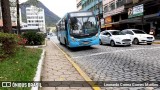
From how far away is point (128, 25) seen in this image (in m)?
43.2

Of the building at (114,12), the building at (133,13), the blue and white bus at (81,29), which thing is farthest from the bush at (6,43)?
the building at (114,12)

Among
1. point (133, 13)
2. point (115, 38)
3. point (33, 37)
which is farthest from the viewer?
point (133, 13)

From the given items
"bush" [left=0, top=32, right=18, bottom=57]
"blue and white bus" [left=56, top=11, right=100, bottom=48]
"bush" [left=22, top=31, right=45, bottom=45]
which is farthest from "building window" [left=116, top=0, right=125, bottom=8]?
"bush" [left=0, top=32, right=18, bottom=57]

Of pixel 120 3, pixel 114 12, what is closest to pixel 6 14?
pixel 120 3

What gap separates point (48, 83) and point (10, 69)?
1.82 m

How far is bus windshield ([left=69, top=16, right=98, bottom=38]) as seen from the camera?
61.1ft

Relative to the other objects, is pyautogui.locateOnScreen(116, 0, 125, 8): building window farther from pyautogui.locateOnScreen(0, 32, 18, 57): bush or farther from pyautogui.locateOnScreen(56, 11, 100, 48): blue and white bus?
pyautogui.locateOnScreen(0, 32, 18, 57): bush

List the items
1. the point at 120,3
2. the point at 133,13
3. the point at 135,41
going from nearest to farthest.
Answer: the point at 135,41, the point at 133,13, the point at 120,3

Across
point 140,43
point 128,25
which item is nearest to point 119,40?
point 140,43

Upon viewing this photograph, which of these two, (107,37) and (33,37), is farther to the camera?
(33,37)

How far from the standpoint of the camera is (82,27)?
733 inches

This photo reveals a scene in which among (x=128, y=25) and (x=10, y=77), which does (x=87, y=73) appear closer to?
(x=10, y=77)

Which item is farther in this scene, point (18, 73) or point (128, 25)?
point (128, 25)

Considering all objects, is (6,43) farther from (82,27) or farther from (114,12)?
(114,12)
